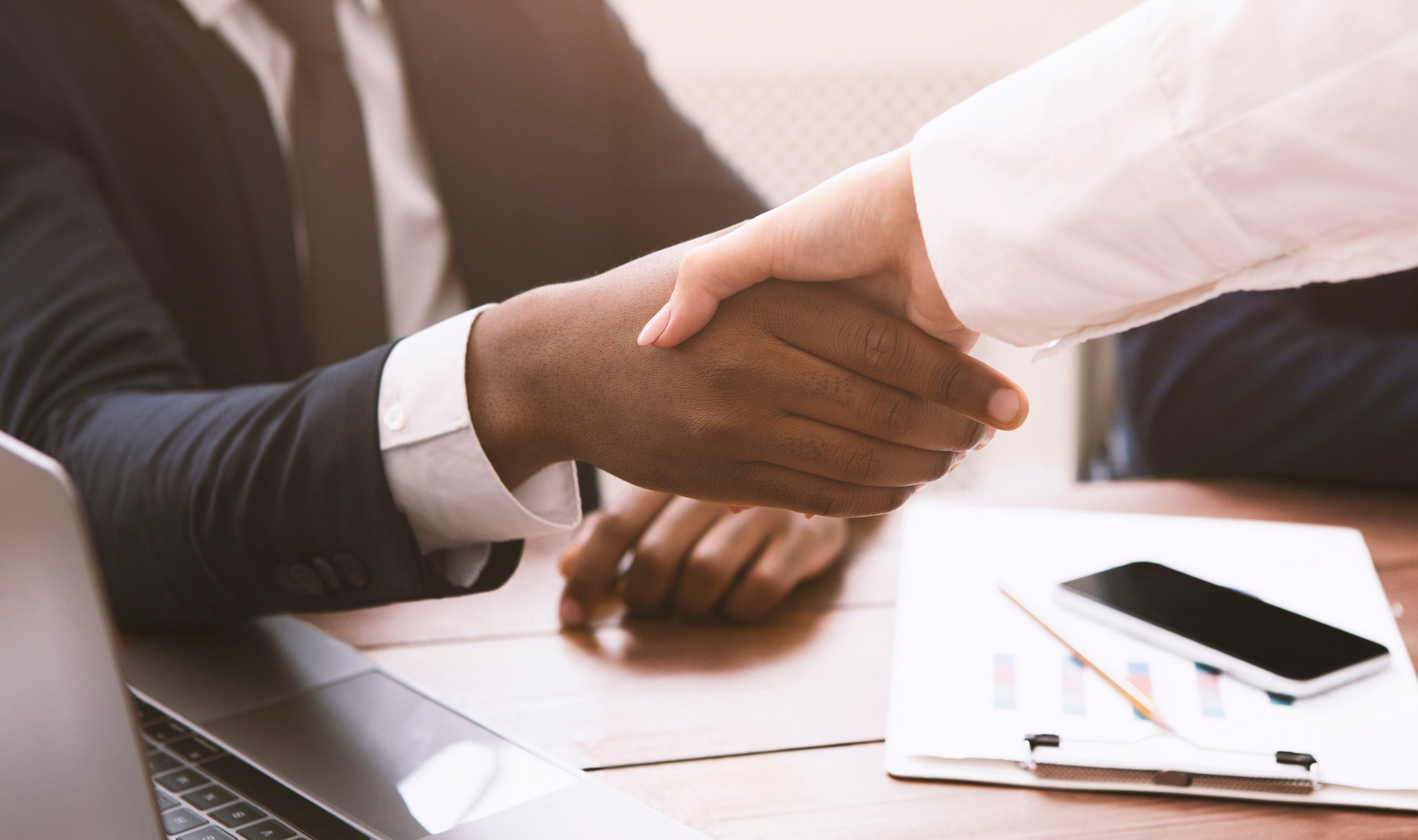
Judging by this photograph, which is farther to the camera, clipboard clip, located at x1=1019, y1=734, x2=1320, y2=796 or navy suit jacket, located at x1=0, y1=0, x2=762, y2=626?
navy suit jacket, located at x1=0, y1=0, x2=762, y2=626

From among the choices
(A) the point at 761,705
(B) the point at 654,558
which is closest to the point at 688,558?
(B) the point at 654,558

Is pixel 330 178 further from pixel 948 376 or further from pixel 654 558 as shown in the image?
pixel 948 376

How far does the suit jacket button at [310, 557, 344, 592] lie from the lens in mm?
556

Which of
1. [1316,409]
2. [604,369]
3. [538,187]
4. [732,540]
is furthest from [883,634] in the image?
[538,187]

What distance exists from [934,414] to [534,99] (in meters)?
0.83

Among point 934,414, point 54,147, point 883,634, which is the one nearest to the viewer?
point 934,414

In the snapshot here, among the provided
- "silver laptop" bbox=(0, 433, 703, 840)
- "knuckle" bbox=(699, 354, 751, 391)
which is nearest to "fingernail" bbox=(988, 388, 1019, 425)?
"knuckle" bbox=(699, 354, 751, 391)

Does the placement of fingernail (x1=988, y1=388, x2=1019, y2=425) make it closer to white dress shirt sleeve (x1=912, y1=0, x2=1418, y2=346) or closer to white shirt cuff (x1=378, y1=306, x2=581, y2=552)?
white dress shirt sleeve (x1=912, y1=0, x2=1418, y2=346)

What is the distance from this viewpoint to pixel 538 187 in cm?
114

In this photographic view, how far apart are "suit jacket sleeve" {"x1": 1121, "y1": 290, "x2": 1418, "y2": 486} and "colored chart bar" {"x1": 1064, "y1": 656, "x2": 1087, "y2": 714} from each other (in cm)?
46

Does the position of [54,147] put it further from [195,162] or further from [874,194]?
[874,194]

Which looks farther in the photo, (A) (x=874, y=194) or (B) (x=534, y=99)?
(B) (x=534, y=99)

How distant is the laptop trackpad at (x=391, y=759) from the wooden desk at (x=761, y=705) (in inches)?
1.2

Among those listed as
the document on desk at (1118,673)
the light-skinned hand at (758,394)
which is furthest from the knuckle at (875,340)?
the document on desk at (1118,673)
